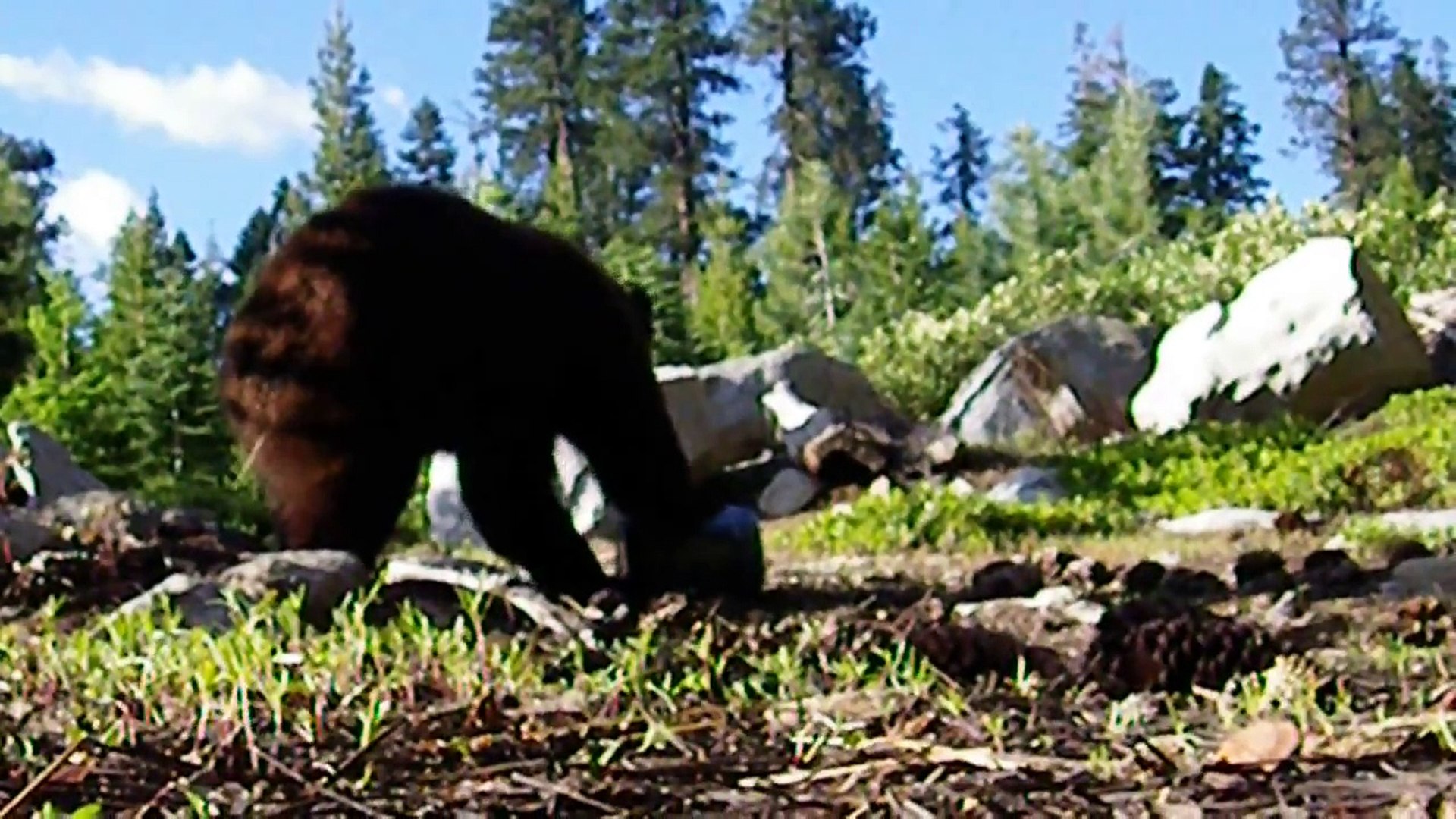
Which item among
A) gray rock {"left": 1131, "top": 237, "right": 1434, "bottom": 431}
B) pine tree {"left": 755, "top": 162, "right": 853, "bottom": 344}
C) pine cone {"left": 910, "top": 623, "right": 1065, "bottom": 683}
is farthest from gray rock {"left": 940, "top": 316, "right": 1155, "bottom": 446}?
pine tree {"left": 755, "top": 162, "right": 853, "bottom": 344}

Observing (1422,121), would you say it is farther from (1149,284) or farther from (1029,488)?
(1029,488)

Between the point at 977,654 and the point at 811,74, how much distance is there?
43.6 meters

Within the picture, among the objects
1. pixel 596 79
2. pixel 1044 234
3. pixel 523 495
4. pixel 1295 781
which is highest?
pixel 596 79

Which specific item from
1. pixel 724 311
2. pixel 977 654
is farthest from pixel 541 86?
pixel 977 654

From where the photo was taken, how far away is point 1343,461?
10336 mm

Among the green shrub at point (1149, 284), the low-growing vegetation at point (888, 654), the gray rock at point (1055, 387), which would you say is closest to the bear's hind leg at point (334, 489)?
the low-growing vegetation at point (888, 654)

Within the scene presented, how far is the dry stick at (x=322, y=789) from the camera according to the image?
192cm

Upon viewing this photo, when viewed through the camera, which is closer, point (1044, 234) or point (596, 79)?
point (1044, 234)

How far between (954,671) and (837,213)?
33209mm

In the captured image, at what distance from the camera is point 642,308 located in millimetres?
5941

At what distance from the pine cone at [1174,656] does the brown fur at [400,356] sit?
92.0 inches

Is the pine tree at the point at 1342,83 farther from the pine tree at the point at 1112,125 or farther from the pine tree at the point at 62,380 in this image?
the pine tree at the point at 62,380

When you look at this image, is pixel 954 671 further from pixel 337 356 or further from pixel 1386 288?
pixel 1386 288

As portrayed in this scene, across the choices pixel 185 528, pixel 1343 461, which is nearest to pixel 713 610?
pixel 185 528
